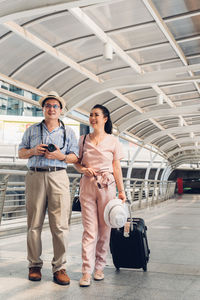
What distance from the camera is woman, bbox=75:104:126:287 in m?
3.46

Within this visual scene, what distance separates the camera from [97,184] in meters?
3.46

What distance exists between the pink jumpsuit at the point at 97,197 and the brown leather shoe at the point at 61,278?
0.25 metres

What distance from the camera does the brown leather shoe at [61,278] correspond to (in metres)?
3.28

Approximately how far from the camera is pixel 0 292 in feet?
9.91

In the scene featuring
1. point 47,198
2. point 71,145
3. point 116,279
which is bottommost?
point 116,279

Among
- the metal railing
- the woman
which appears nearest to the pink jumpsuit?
the woman

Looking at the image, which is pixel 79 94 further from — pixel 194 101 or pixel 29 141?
pixel 29 141

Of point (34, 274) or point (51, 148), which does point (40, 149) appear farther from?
point (34, 274)

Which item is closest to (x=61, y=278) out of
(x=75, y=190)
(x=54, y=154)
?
(x=54, y=154)

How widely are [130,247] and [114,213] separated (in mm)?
613

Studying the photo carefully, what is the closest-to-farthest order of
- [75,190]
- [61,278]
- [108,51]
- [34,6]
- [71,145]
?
[61,278], [71,145], [34,6], [108,51], [75,190]

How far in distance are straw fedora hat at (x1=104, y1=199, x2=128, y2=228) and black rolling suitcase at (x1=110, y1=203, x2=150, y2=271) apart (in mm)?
369

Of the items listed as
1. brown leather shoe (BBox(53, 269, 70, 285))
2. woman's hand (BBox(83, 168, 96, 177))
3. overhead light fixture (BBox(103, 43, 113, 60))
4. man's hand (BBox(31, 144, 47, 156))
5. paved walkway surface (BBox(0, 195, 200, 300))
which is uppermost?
overhead light fixture (BBox(103, 43, 113, 60))

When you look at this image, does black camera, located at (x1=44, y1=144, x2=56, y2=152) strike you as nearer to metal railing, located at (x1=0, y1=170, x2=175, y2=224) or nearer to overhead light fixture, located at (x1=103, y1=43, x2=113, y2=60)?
metal railing, located at (x1=0, y1=170, x2=175, y2=224)
